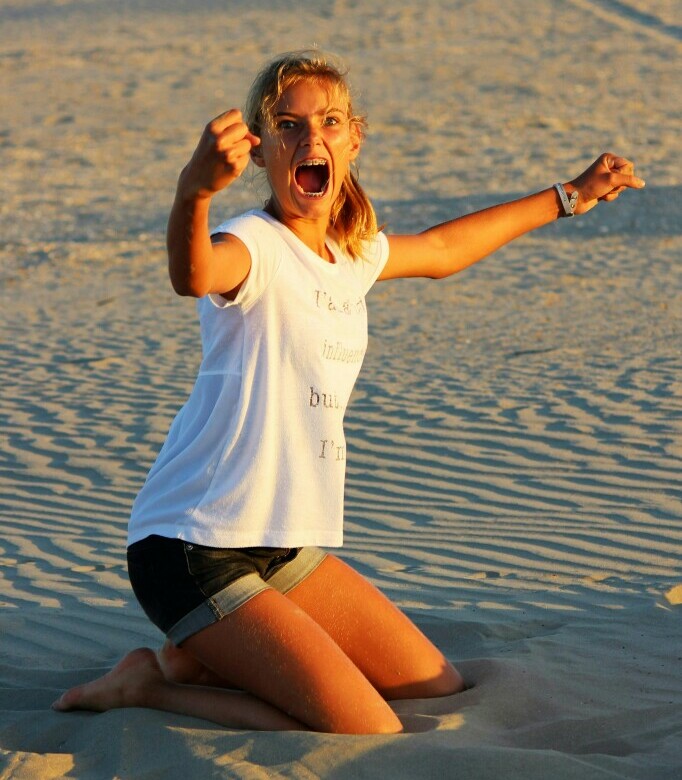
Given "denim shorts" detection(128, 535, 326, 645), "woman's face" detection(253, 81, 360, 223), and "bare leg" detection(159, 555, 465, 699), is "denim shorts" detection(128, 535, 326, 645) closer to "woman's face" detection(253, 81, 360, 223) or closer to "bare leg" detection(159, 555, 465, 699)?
"bare leg" detection(159, 555, 465, 699)

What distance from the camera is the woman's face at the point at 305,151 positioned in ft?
12.2

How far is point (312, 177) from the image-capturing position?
381 cm

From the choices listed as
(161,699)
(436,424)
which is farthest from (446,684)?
(436,424)

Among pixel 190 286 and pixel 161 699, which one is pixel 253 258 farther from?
pixel 161 699

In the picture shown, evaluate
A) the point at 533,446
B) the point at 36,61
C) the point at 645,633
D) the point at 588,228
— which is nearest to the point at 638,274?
the point at 588,228

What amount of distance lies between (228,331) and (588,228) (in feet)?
35.9

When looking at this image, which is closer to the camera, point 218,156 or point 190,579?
point 218,156

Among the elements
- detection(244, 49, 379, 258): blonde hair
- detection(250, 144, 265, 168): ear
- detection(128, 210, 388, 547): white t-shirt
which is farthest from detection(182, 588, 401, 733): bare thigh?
detection(250, 144, 265, 168): ear

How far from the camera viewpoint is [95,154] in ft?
58.2

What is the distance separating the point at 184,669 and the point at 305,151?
1474 millimetres

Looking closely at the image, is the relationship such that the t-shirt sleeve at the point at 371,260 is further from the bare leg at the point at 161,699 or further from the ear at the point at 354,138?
the bare leg at the point at 161,699

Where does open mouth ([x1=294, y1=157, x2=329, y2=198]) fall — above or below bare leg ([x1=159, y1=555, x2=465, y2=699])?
above

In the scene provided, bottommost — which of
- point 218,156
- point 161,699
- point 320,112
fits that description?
point 161,699

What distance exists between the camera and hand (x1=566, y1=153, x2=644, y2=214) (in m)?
4.43
